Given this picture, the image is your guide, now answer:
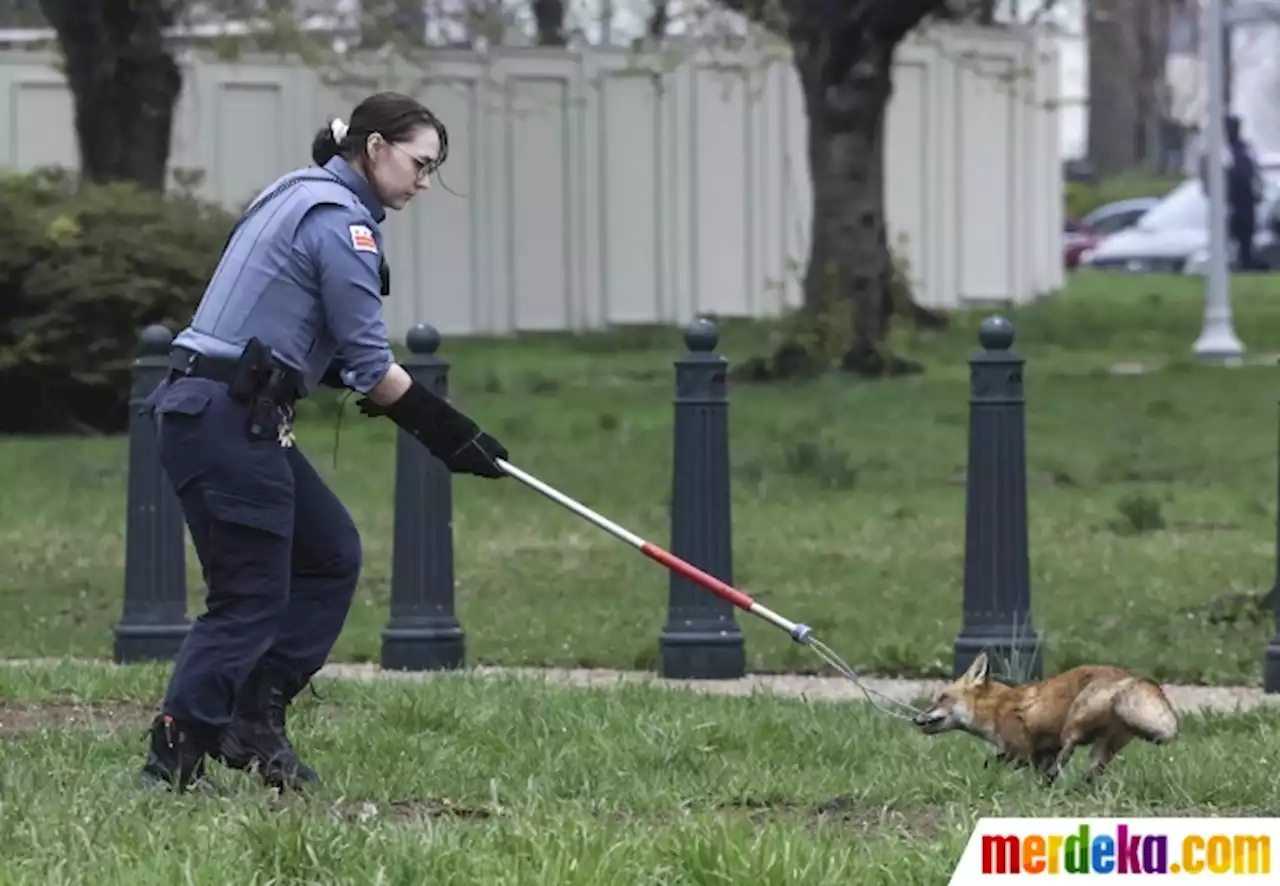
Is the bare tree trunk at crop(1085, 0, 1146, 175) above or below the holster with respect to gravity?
above

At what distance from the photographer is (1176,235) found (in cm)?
4116

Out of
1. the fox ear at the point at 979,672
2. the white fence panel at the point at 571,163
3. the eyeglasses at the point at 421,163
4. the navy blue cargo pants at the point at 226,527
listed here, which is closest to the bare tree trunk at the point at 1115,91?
the white fence panel at the point at 571,163

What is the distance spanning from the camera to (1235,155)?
35.6 m

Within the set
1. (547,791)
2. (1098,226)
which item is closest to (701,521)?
(547,791)

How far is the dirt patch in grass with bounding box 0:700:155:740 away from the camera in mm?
7156

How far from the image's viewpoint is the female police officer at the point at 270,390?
5.87 m

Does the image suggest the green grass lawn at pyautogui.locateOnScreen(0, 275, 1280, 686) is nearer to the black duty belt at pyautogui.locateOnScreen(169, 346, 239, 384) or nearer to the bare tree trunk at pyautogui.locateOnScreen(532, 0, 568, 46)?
the black duty belt at pyautogui.locateOnScreen(169, 346, 239, 384)

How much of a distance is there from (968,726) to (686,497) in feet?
8.62

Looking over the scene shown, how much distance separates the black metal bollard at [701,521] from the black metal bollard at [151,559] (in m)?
1.73

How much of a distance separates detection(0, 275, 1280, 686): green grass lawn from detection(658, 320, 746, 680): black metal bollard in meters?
0.32

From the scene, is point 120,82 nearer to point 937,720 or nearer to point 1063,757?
point 937,720

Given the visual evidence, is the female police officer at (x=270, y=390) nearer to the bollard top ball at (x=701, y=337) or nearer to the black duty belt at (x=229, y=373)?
the black duty belt at (x=229, y=373)

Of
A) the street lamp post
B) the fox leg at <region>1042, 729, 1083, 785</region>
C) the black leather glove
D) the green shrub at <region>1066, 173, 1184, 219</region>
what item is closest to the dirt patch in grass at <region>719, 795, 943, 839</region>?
the fox leg at <region>1042, 729, 1083, 785</region>

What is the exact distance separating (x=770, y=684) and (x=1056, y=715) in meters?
2.59
